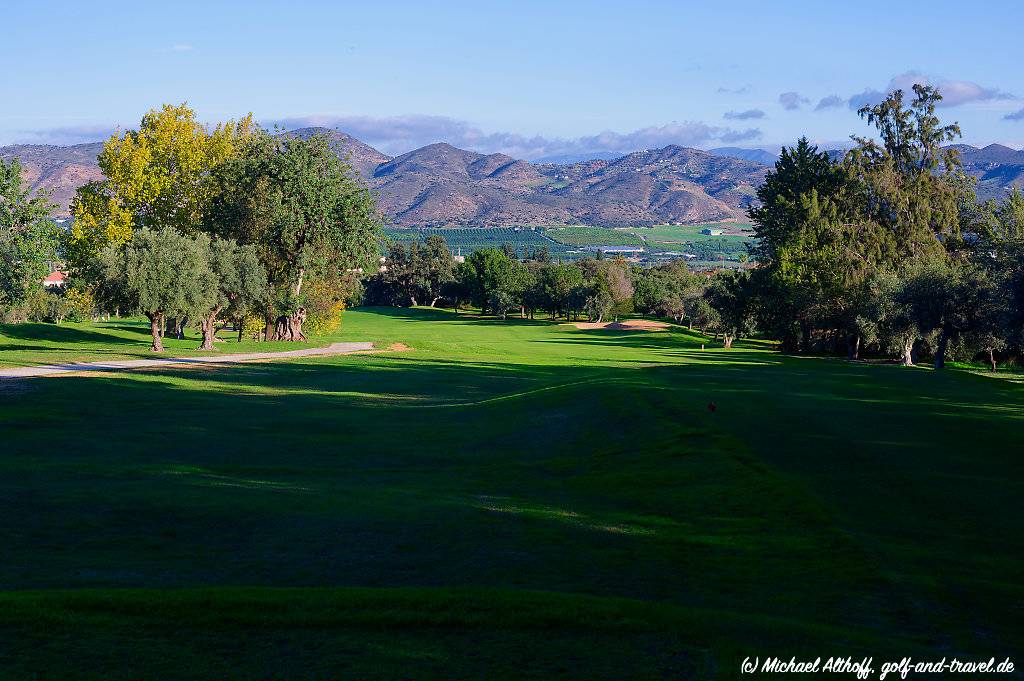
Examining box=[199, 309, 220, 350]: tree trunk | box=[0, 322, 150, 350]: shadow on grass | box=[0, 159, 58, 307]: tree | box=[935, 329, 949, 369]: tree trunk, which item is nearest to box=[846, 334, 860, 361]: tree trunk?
box=[935, 329, 949, 369]: tree trunk

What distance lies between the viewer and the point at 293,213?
66.2 metres

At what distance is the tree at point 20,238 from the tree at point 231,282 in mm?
8929

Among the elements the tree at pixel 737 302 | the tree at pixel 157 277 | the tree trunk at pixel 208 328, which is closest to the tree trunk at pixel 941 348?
the tree at pixel 737 302

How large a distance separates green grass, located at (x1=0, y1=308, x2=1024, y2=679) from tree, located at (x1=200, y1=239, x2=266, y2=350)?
31.2 metres

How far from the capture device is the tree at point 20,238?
4997 cm

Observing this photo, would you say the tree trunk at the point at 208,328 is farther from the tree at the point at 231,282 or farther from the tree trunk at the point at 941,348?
the tree trunk at the point at 941,348

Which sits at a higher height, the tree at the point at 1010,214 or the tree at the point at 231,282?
the tree at the point at 1010,214

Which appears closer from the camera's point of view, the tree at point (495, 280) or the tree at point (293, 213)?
the tree at point (293, 213)

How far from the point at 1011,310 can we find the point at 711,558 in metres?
34.0

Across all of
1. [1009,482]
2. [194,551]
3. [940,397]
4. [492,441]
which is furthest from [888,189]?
[194,551]

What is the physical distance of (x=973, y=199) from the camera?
84875 millimetres

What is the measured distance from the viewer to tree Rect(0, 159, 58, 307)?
1967 inches

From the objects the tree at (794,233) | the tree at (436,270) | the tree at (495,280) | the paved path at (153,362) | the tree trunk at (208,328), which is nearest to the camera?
the paved path at (153,362)

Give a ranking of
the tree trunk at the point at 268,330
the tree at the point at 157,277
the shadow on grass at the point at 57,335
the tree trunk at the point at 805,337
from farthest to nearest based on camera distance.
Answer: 1. the tree trunk at the point at 805,337
2. the tree trunk at the point at 268,330
3. the shadow on grass at the point at 57,335
4. the tree at the point at 157,277
